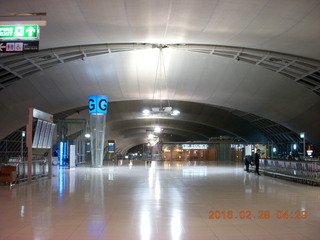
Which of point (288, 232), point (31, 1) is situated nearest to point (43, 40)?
point (31, 1)

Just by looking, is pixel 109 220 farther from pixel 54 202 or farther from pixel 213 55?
pixel 213 55

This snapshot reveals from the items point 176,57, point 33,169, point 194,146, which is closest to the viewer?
point 33,169

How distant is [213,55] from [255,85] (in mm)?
7677

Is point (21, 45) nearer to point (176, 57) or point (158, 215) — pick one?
point (158, 215)

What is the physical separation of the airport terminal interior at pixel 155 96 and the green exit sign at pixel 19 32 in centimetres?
3

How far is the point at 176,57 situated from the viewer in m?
26.8

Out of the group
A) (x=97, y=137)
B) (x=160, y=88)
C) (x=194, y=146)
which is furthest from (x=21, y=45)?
(x=194, y=146)

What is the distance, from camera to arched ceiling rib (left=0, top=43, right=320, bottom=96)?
74.1ft

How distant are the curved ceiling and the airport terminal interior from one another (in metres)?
0.10

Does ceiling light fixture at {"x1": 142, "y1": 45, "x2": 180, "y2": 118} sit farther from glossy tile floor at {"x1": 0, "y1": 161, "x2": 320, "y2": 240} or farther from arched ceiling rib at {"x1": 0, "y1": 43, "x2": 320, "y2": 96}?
glossy tile floor at {"x1": 0, "y1": 161, "x2": 320, "y2": 240}

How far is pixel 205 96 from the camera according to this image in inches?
1435

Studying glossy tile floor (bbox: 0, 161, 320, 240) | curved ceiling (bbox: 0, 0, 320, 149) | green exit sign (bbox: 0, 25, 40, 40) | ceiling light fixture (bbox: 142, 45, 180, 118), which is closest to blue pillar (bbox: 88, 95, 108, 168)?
curved ceiling (bbox: 0, 0, 320, 149)
